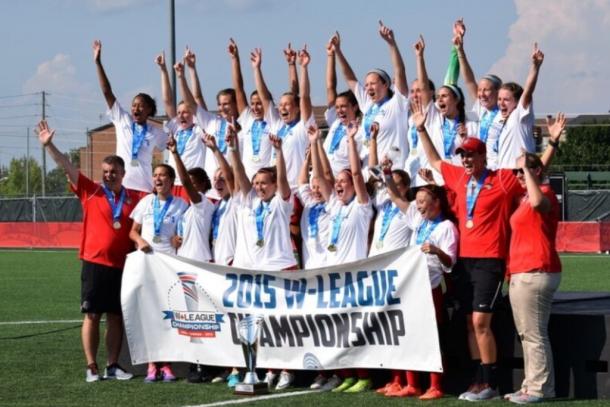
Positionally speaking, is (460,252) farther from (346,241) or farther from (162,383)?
(162,383)

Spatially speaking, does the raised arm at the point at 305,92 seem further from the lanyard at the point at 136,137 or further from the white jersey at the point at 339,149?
the lanyard at the point at 136,137

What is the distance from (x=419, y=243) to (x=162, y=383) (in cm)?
287

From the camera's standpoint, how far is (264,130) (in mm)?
12531

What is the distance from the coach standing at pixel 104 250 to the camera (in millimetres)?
10984

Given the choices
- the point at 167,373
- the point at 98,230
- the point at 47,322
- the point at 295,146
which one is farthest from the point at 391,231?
the point at 47,322

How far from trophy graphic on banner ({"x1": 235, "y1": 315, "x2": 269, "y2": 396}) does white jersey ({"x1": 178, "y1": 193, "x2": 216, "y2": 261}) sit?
1.41 metres

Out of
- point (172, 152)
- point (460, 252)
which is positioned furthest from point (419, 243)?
point (172, 152)

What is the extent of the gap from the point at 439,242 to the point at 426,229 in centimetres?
19

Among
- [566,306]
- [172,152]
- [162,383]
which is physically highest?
[172,152]

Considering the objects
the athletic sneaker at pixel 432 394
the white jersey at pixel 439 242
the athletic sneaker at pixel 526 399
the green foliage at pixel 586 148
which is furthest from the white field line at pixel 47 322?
the green foliage at pixel 586 148

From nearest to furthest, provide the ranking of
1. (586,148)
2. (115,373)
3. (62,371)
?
(115,373), (62,371), (586,148)

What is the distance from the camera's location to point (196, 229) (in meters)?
11.2

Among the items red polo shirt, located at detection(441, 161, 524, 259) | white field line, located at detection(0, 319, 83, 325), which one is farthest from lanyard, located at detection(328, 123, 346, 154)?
white field line, located at detection(0, 319, 83, 325)

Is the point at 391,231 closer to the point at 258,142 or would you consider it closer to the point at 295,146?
the point at 295,146
